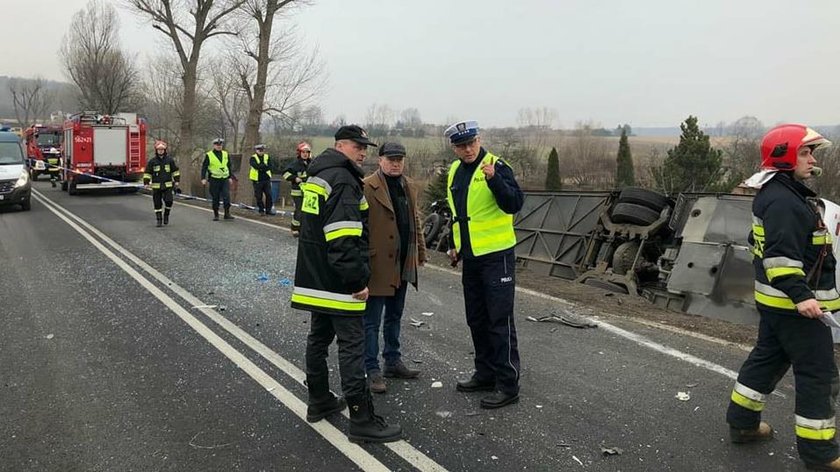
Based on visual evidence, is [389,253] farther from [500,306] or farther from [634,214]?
[634,214]

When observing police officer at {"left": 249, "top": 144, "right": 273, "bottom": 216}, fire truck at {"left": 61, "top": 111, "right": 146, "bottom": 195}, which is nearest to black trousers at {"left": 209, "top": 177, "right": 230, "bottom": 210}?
police officer at {"left": 249, "top": 144, "right": 273, "bottom": 216}

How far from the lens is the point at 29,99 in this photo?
81938mm

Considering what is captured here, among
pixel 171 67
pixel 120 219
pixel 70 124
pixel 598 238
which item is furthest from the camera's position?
pixel 171 67

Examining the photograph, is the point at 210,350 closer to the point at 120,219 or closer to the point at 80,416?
the point at 80,416

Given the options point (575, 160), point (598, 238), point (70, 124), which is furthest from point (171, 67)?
point (598, 238)

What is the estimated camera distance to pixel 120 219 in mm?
13867

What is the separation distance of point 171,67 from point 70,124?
2810 centimetres

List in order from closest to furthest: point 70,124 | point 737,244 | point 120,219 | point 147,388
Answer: point 147,388, point 737,244, point 120,219, point 70,124

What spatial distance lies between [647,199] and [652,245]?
732 mm

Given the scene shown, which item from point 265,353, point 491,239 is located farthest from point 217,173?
point 491,239

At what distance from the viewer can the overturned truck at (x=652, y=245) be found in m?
6.84

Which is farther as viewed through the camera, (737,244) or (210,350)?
(737,244)

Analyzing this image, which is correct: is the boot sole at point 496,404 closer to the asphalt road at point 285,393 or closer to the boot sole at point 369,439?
the asphalt road at point 285,393

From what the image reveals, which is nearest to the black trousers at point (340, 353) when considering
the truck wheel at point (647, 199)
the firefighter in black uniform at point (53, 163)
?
the truck wheel at point (647, 199)
